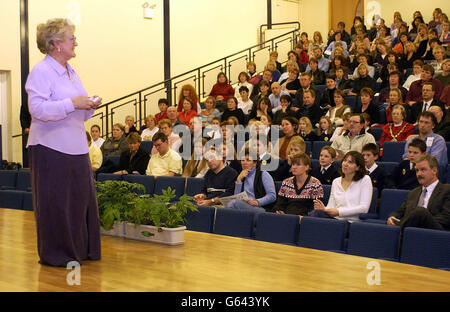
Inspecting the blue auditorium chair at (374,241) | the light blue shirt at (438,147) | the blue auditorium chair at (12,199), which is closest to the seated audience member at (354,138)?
the light blue shirt at (438,147)

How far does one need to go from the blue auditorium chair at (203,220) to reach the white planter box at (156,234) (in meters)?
0.82

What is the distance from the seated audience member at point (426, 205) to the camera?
360cm

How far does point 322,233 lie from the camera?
3.73 metres

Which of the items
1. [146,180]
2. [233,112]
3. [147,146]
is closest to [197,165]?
[146,180]

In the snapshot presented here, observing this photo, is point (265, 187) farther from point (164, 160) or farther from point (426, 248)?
point (426, 248)

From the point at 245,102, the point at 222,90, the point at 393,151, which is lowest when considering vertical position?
the point at 393,151

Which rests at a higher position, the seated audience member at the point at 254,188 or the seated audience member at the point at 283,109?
the seated audience member at the point at 283,109

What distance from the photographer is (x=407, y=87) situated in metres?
7.60

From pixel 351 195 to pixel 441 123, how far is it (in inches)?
75.0

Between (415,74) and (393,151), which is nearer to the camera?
(393,151)

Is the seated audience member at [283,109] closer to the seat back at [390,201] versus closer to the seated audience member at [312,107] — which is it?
the seated audience member at [312,107]

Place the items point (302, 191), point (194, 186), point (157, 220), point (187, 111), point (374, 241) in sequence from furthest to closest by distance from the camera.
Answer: point (187, 111)
point (194, 186)
point (302, 191)
point (374, 241)
point (157, 220)

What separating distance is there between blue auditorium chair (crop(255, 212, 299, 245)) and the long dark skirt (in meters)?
1.55
